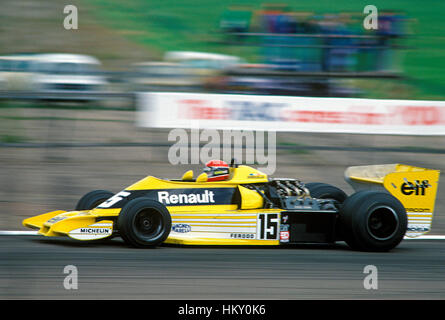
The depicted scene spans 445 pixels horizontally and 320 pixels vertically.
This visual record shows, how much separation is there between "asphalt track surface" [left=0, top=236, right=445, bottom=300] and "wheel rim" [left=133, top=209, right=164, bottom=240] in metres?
0.19

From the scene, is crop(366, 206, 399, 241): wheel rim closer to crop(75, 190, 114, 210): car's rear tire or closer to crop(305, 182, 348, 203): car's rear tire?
crop(305, 182, 348, 203): car's rear tire

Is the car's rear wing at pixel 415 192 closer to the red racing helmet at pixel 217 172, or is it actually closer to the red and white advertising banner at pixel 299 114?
the red racing helmet at pixel 217 172

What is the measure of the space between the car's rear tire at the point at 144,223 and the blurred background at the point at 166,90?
2.69 m

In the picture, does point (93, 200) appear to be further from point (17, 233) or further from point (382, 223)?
point (382, 223)

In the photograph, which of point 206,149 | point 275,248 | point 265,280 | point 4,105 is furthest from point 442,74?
point 265,280

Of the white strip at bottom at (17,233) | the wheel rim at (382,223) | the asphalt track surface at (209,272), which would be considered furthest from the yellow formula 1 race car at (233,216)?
the white strip at bottom at (17,233)

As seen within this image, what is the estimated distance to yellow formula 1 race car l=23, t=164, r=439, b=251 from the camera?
7.43 metres

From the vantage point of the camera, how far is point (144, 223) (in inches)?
293

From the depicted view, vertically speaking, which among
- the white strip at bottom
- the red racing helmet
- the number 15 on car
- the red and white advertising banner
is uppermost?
the red and white advertising banner

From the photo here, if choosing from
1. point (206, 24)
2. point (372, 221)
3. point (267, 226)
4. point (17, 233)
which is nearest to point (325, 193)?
point (372, 221)

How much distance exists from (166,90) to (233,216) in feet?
25.4

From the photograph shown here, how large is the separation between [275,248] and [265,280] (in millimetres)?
1759

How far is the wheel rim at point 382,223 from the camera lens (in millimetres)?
7883

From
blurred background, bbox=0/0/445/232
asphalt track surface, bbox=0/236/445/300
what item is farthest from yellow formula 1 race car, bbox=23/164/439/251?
blurred background, bbox=0/0/445/232
